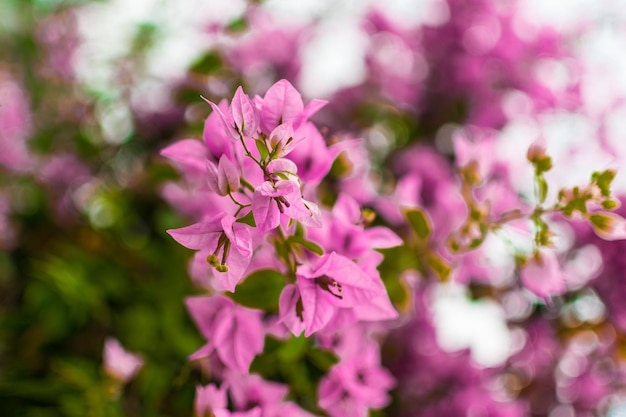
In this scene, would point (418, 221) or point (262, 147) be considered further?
point (418, 221)

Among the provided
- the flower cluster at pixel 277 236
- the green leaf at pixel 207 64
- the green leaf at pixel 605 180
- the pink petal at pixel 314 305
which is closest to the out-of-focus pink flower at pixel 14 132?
the green leaf at pixel 207 64

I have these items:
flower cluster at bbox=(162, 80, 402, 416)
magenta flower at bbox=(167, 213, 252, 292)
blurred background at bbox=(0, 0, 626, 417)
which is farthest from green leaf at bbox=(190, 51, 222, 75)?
magenta flower at bbox=(167, 213, 252, 292)

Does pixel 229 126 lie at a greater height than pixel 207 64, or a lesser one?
greater

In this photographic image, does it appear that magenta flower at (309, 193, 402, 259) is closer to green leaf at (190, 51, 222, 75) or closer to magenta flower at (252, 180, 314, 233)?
magenta flower at (252, 180, 314, 233)

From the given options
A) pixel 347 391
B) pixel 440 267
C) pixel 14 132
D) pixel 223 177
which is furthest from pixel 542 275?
pixel 14 132

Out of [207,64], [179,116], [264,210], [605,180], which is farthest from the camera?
[179,116]

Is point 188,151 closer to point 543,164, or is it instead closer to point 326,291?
point 326,291

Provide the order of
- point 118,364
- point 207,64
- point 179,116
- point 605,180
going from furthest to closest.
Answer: point 179,116 → point 207,64 → point 118,364 → point 605,180
